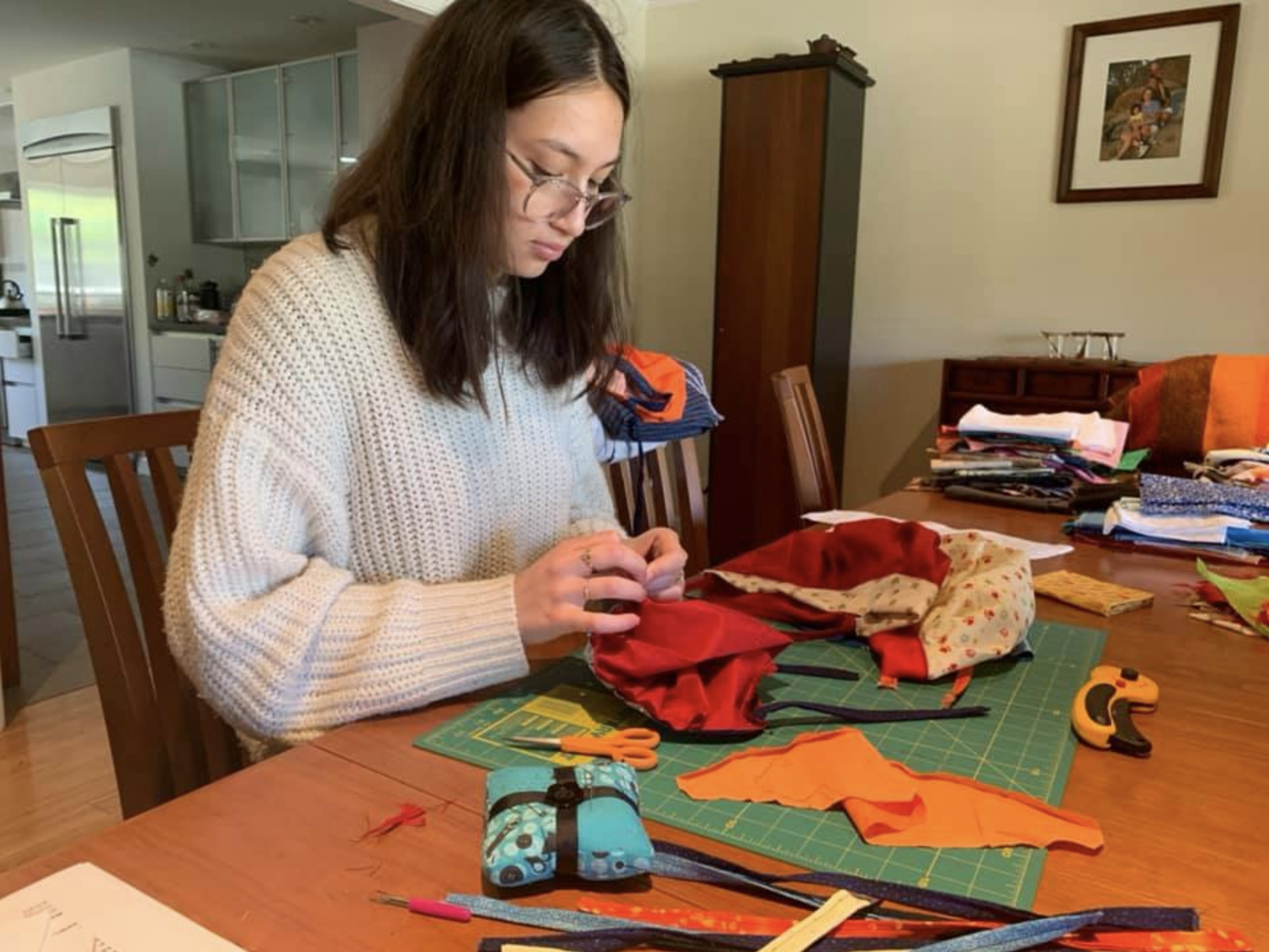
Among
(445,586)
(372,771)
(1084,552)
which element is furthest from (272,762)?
(1084,552)

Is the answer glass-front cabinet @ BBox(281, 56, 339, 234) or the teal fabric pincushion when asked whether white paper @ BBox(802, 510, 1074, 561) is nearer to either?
the teal fabric pincushion

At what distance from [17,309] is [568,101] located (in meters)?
7.28

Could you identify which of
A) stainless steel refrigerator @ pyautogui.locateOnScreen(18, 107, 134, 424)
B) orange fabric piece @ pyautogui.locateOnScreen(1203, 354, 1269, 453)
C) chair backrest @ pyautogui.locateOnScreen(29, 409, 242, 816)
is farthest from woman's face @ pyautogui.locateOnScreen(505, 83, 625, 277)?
stainless steel refrigerator @ pyautogui.locateOnScreen(18, 107, 134, 424)

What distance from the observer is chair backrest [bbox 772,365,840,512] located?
1.79m

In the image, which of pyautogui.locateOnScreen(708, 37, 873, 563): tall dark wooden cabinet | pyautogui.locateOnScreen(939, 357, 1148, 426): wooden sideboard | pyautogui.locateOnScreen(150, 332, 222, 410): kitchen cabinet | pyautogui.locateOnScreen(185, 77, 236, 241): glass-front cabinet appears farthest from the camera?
pyautogui.locateOnScreen(185, 77, 236, 241): glass-front cabinet

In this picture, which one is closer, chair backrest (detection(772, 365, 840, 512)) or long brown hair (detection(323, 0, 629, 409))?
long brown hair (detection(323, 0, 629, 409))

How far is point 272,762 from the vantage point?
2.21 feet

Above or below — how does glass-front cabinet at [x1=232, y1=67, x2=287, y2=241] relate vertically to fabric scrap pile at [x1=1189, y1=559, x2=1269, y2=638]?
above

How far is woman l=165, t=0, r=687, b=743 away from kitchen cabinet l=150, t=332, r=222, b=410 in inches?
169

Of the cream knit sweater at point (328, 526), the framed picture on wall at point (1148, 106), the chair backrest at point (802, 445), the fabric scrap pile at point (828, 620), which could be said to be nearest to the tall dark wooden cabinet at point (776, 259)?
the framed picture on wall at point (1148, 106)

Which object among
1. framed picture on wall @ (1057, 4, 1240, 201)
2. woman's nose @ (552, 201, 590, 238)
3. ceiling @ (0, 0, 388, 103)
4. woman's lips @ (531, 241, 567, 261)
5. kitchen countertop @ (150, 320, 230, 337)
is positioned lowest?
kitchen countertop @ (150, 320, 230, 337)

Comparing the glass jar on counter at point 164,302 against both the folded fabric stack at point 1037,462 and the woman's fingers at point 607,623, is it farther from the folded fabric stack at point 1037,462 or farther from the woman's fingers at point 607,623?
the woman's fingers at point 607,623

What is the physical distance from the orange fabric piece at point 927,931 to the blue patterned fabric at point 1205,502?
3.52 feet

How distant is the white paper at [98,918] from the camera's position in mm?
476
